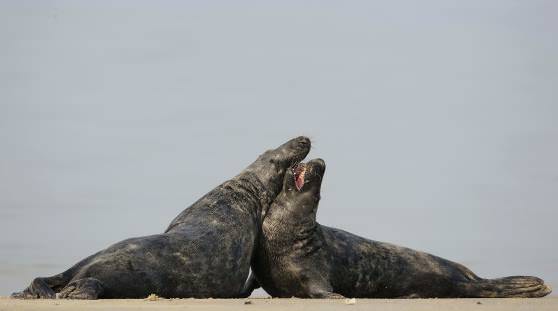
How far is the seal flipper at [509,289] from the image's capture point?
1758cm

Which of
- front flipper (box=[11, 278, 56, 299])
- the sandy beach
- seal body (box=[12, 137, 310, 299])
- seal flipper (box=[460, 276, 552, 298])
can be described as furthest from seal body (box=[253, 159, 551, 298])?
front flipper (box=[11, 278, 56, 299])

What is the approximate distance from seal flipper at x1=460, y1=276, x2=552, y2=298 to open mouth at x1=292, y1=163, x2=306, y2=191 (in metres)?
3.13

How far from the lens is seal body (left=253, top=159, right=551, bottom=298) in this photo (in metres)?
16.7

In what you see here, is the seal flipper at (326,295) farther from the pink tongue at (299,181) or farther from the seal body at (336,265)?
the pink tongue at (299,181)

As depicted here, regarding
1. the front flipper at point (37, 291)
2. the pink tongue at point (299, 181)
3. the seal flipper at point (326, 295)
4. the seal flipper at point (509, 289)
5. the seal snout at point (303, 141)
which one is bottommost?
the front flipper at point (37, 291)

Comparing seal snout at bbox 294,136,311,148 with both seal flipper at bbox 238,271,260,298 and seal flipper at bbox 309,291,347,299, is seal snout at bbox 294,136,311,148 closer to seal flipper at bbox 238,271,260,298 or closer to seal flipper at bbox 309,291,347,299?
seal flipper at bbox 238,271,260,298

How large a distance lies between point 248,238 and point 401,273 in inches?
101

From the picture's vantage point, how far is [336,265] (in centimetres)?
1684

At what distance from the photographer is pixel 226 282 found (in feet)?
51.9

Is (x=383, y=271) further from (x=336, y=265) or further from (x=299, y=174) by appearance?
(x=299, y=174)

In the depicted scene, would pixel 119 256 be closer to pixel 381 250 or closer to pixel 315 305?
pixel 315 305

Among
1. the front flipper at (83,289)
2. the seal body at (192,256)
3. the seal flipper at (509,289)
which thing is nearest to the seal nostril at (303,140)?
the seal body at (192,256)

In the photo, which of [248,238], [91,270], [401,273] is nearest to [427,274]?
[401,273]

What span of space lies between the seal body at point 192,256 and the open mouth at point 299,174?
78 cm
